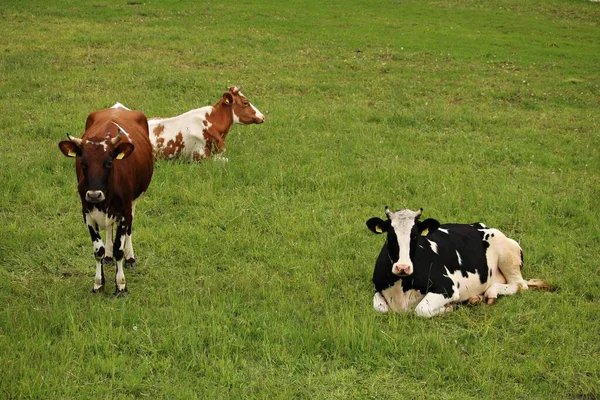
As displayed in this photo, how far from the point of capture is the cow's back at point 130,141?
331 inches

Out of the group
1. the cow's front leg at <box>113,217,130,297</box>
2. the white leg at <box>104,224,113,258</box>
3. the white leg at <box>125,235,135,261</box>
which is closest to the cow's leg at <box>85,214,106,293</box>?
the cow's front leg at <box>113,217,130,297</box>

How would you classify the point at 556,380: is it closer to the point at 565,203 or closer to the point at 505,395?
the point at 505,395

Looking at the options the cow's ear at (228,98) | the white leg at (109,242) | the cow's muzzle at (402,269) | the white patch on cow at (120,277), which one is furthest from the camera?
the cow's ear at (228,98)

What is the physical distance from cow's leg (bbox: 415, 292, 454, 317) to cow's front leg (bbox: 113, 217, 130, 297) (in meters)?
3.32

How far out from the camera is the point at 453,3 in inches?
1537

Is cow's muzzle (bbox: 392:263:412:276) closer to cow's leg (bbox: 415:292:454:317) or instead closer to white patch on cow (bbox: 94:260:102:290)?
cow's leg (bbox: 415:292:454:317)

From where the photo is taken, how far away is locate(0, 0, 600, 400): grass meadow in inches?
260

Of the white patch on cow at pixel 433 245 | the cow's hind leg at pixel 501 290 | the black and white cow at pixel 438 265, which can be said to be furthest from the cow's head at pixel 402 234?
the cow's hind leg at pixel 501 290

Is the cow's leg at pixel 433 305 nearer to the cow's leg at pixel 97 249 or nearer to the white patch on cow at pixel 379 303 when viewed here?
the white patch on cow at pixel 379 303

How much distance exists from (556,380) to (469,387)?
82 cm

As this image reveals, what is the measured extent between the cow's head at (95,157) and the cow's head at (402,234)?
2.88 m

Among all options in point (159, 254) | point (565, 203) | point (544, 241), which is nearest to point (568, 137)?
point (565, 203)

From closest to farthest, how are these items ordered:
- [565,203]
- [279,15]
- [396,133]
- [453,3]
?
[565,203], [396,133], [279,15], [453,3]

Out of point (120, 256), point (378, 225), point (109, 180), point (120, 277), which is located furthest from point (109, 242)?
point (378, 225)
